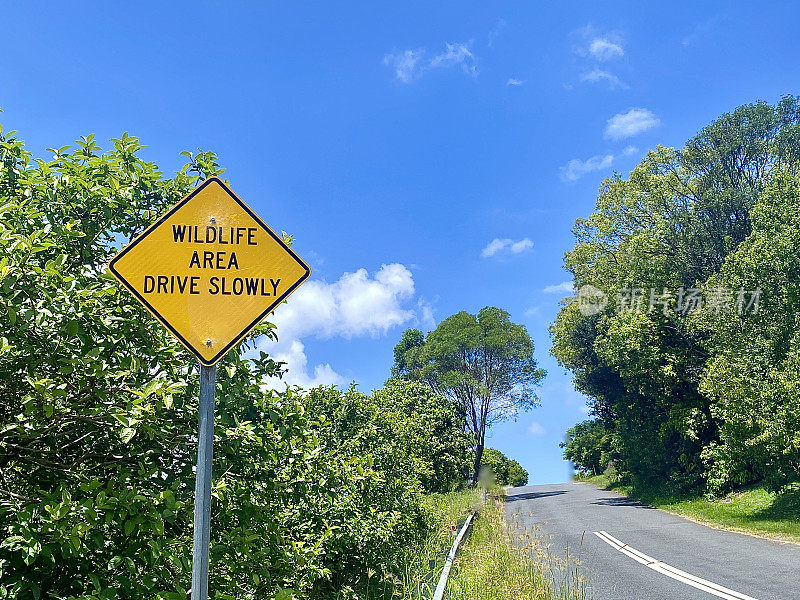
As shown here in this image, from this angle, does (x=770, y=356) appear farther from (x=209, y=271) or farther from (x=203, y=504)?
(x=203, y=504)

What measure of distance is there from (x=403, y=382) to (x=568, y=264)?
1490cm

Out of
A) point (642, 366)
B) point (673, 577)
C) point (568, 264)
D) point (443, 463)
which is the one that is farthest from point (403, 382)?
point (673, 577)

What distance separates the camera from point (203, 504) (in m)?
3.23

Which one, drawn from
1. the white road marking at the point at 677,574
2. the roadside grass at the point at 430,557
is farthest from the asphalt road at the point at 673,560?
the roadside grass at the point at 430,557

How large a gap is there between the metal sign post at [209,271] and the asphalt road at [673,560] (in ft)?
21.5

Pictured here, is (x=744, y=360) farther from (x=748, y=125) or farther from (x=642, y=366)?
(x=748, y=125)

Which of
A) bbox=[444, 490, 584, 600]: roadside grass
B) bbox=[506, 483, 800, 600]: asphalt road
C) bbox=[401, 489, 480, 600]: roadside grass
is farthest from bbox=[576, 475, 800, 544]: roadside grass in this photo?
bbox=[444, 490, 584, 600]: roadside grass

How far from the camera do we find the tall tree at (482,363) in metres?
48.0

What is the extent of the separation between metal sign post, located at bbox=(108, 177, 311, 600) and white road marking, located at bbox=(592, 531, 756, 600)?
373 inches

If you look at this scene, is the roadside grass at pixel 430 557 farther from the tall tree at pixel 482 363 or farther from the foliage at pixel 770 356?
the tall tree at pixel 482 363

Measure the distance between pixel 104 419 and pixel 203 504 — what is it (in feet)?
4.31
